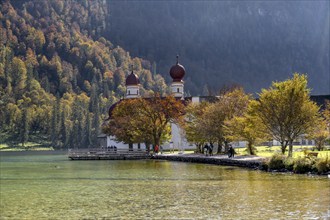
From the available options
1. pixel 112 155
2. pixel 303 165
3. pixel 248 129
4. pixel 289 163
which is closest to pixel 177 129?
pixel 112 155

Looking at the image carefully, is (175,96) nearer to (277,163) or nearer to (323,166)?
(277,163)

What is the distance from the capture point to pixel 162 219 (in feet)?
84.2

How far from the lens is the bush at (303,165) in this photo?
154 ft

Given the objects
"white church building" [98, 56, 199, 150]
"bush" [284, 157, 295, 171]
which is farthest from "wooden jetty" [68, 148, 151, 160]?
"bush" [284, 157, 295, 171]

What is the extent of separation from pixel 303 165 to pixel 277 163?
4.16 metres

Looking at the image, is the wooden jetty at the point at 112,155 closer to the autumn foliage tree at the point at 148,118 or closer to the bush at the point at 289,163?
the autumn foliage tree at the point at 148,118

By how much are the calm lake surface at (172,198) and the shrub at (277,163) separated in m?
4.81

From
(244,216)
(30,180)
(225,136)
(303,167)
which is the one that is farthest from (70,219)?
(225,136)

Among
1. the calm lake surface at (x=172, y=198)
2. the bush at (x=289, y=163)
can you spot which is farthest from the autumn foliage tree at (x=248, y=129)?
the calm lake surface at (x=172, y=198)

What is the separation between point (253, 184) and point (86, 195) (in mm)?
11822

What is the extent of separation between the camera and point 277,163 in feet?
168

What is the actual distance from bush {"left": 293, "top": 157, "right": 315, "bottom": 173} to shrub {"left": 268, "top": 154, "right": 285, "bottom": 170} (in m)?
2.37

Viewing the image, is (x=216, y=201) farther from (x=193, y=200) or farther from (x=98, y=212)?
(x=98, y=212)

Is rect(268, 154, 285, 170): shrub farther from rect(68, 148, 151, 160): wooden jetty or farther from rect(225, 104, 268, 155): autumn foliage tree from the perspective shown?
rect(68, 148, 151, 160): wooden jetty
